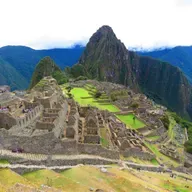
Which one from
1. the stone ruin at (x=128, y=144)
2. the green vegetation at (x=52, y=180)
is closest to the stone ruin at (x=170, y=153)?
the stone ruin at (x=128, y=144)

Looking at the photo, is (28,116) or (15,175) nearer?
(15,175)

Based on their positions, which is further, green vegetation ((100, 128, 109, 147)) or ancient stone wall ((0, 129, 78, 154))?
green vegetation ((100, 128, 109, 147))

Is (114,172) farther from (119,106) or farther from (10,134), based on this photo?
(119,106)

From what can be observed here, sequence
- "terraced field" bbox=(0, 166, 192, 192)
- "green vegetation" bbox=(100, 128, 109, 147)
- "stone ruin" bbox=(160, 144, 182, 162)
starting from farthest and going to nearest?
1. "stone ruin" bbox=(160, 144, 182, 162)
2. "green vegetation" bbox=(100, 128, 109, 147)
3. "terraced field" bbox=(0, 166, 192, 192)

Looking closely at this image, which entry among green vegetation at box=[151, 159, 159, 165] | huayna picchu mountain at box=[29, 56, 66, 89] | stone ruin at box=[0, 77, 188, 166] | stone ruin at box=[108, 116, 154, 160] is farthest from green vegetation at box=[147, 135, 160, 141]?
huayna picchu mountain at box=[29, 56, 66, 89]

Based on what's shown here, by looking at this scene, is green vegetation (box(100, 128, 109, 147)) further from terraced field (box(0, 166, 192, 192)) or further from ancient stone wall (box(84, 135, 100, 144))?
terraced field (box(0, 166, 192, 192))

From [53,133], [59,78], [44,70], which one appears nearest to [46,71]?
[44,70]

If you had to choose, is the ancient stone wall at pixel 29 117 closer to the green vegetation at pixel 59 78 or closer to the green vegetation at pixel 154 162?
the green vegetation at pixel 154 162

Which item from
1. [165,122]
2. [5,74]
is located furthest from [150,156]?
[5,74]
